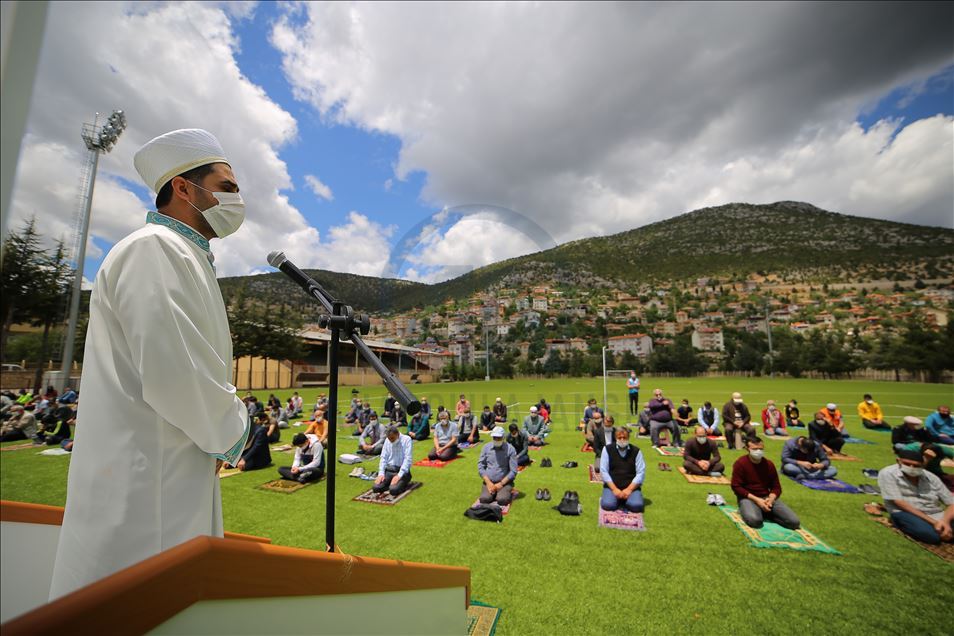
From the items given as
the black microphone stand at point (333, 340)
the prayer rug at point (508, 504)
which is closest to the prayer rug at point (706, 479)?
the prayer rug at point (508, 504)

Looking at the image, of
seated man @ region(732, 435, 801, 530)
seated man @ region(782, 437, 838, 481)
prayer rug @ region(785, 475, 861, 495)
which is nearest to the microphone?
seated man @ region(732, 435, 801, 530)

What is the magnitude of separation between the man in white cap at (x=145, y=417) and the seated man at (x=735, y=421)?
13895 millimetres

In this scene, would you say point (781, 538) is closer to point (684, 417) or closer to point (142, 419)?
point (142, 419)

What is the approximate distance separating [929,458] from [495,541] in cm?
681

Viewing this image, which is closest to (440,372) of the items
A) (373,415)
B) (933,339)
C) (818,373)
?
(373,415)

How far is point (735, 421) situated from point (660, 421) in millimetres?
2134

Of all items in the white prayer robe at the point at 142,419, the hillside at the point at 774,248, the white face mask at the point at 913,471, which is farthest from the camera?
the hillside at the point at 774,248

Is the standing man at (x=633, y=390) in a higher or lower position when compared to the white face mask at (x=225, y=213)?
lower

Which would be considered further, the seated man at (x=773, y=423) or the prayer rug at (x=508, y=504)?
the seated man at (x=773, y=423)

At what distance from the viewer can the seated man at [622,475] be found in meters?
6.97

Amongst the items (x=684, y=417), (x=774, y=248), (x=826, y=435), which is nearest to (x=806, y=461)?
(x=826, y=435)

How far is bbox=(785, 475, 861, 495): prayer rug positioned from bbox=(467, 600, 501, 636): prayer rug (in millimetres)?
7837

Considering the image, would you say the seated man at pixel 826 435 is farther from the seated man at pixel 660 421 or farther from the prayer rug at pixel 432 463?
the prayer rug at pixel 432 463

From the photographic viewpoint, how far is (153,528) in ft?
4.35
